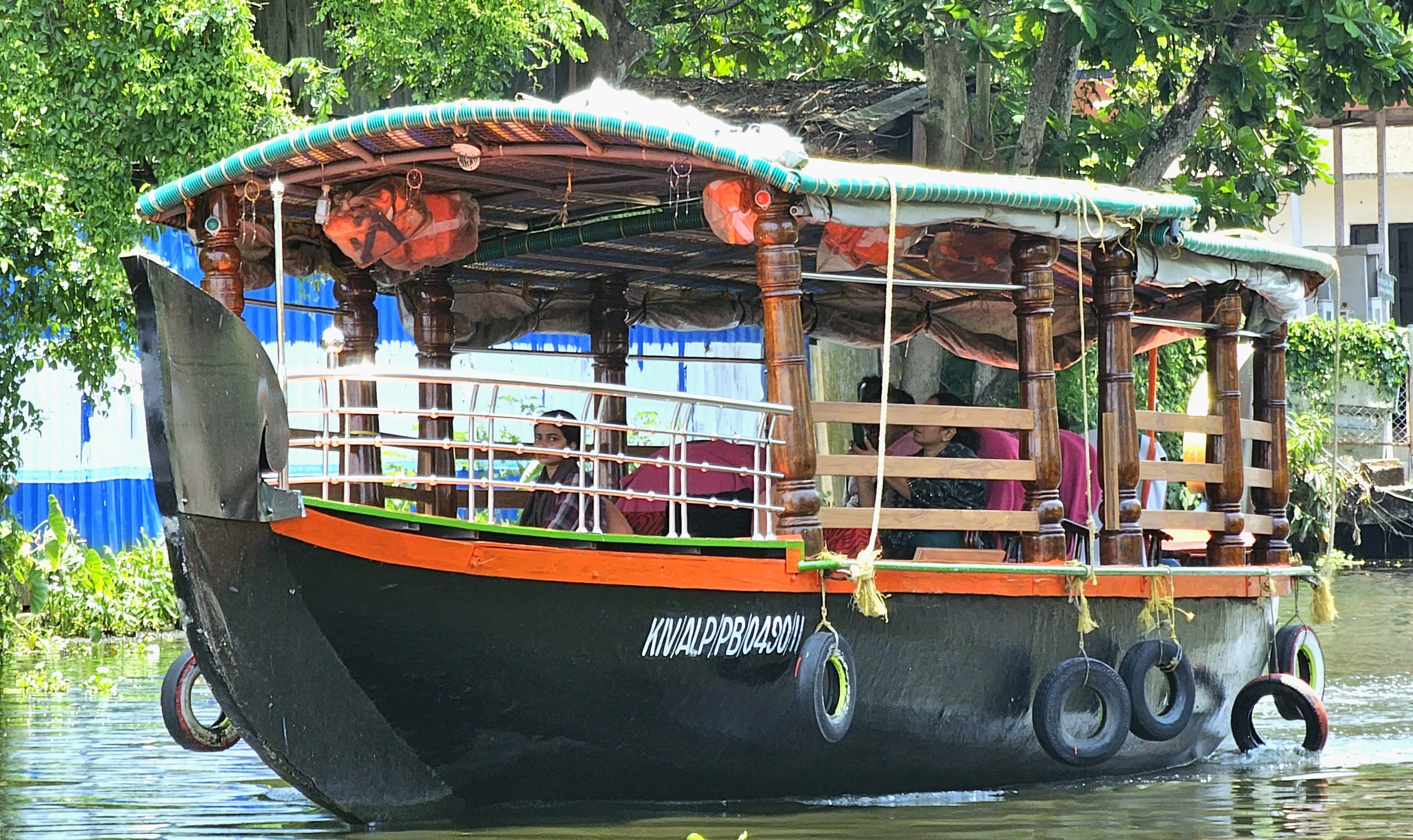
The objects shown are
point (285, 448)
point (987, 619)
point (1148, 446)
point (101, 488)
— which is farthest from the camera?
point (101, 488)

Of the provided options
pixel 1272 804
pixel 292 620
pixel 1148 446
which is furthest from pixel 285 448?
pixel 1148 446

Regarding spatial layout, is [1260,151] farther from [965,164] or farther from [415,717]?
[415,717]

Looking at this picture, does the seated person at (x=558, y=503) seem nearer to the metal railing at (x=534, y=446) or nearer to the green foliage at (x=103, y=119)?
the metal railing at (x=534, y=446)

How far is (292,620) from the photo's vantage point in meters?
5.98

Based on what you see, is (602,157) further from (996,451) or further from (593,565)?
(996,451)

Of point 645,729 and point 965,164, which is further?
point 965,164

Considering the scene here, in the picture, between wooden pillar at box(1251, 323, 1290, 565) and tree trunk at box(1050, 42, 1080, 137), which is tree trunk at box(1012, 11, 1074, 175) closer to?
tree trunk at box(1050, 42, 1080, 137)

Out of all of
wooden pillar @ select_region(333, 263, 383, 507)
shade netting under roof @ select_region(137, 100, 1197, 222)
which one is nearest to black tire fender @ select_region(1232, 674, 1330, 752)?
shade netting under roof @ select_region(137, 100, 1197, 222)

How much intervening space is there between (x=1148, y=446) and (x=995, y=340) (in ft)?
3.60

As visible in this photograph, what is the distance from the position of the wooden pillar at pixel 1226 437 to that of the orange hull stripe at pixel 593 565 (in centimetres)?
187

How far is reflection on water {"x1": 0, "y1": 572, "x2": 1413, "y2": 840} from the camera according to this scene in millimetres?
6688

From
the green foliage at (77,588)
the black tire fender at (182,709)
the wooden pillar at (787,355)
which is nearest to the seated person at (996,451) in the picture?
the wooden pillar at (787,355)

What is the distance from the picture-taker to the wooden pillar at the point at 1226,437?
341 inches

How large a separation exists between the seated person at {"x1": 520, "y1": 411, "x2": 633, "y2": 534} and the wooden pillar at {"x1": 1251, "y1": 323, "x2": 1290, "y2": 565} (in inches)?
127
